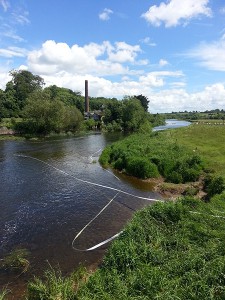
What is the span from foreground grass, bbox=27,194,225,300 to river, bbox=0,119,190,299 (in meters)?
2.33

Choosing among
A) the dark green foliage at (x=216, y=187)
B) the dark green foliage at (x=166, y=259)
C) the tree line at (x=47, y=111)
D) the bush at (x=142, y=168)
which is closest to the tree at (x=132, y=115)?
the tree line at (x=47, y=111)

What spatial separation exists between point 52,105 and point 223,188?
204 ft

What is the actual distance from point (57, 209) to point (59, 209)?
155 mm

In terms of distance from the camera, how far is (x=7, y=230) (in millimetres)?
17797

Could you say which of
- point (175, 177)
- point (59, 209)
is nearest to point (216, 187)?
point (175, 177)

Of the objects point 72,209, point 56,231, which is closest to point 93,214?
point 72,209

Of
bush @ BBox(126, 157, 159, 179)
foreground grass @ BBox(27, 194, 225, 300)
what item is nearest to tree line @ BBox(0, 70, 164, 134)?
bush @ BBox(126, 157, 159, 179)

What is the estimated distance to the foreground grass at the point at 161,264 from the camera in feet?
32.7

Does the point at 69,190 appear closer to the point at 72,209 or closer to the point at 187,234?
the point at 72,209

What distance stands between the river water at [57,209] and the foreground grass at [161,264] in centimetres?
236

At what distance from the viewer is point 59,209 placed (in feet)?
71.2

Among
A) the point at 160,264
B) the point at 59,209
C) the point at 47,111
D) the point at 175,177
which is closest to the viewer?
the point at 160,264

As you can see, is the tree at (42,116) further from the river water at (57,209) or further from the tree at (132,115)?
the river water at (57,209)

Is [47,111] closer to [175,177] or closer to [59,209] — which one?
[175,177]
